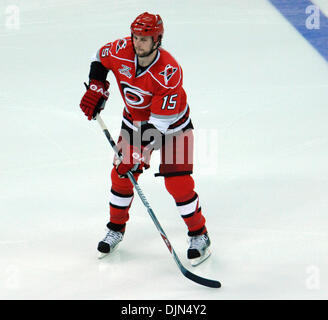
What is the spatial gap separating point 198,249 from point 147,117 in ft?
2.16

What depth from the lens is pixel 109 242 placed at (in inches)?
129

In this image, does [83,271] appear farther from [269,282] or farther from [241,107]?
[241,107]

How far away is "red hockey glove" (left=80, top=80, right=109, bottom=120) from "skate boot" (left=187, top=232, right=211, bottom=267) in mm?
751

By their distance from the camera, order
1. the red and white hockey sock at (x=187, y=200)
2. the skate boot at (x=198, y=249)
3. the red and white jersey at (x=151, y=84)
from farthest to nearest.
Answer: the skate boot at (x=198, y=249), the red and white hockey sock at (x=187, y=200), the red and white jersey at (x=151, y=84)

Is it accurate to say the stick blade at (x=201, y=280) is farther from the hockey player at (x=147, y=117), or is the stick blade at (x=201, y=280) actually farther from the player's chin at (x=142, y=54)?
the player's chin at (x=142, y=54)

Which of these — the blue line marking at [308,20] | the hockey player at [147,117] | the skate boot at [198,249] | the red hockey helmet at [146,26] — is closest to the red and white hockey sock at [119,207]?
the hockey player at [147,117]

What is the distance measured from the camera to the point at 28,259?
322 cm

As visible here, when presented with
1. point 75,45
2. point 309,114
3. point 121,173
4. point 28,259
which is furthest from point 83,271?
point 75,45

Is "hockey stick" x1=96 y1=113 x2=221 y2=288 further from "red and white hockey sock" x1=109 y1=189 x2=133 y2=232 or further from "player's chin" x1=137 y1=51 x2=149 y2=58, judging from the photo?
"player's chin" x1=137 y1=51 x2=149 y2=58

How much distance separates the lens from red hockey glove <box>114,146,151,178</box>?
2.99 meters

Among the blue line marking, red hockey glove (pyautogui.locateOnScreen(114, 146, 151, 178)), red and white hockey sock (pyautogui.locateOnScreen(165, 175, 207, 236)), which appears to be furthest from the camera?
the blue line marking

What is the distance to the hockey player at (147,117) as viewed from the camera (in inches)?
113

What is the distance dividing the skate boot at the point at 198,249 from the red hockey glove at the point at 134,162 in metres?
0.46

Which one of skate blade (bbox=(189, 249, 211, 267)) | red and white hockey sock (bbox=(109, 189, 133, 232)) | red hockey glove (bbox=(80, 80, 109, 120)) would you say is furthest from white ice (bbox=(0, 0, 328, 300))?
red hockey glove (bbox=(80, 80, 109, 120))
